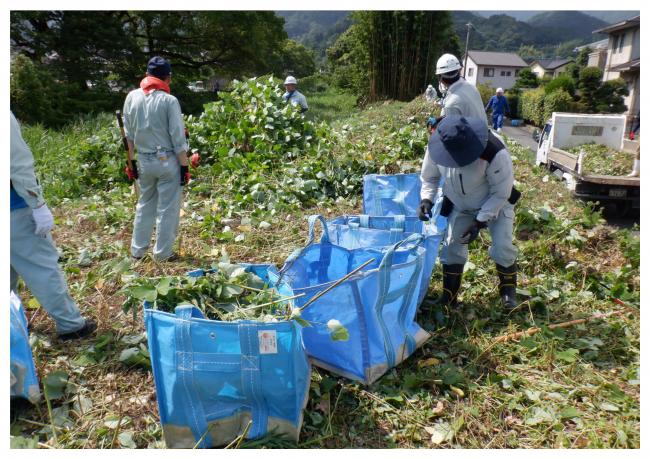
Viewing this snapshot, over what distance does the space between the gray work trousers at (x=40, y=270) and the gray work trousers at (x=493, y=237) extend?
2.53m

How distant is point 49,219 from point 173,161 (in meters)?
1.54

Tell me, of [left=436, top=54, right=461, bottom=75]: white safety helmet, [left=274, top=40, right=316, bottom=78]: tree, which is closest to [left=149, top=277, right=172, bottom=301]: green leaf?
[left=436, top=54, right=461, bottom=75]: white safety helmet

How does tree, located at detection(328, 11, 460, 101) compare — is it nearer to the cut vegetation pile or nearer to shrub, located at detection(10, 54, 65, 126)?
shrub, located at detection(10, 54, 65, 126)

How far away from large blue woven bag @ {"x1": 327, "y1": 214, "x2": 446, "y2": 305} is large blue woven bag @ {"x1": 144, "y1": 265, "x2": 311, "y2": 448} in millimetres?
1176

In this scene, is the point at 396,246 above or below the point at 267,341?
above

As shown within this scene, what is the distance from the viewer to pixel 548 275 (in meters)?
3.89

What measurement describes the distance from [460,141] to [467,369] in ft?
4.53

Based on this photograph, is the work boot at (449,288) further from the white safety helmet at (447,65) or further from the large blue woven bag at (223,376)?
the white safety helmet at (447,65)

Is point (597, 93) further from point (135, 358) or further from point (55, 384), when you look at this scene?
point (55, 384)

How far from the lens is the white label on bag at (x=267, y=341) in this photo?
6.36 feet

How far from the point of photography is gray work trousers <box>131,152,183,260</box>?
3994 millimetres

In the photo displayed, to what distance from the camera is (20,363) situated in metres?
2.24

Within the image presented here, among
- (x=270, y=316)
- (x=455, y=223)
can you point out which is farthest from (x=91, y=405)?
(x=455, y=223)

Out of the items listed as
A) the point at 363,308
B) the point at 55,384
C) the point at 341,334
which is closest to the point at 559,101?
the point at 363,308
